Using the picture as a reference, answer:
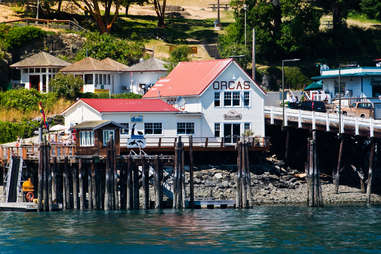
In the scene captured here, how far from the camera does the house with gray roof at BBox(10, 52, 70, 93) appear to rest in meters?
94.2

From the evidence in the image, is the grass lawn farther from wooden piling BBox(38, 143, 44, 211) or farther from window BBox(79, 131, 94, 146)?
wooden piling BBox(38, 143, 44, 211)

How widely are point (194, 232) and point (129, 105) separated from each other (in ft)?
85.3

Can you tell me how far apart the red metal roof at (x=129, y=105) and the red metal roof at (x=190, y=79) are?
111 inches

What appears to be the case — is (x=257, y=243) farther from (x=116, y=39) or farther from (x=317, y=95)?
(x=116, y=39)

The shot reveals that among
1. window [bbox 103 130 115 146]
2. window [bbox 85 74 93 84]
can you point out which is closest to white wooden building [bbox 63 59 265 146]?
window [bbox 103 130 115 146]

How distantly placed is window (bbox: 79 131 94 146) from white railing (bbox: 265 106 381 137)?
18.6m

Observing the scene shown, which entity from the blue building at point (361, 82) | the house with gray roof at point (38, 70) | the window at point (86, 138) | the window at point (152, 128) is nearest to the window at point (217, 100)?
the window at point (152, 128)

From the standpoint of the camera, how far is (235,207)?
6012cm

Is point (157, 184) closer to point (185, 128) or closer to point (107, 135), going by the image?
point (107, 135)

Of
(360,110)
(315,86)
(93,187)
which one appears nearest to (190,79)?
(360,110)

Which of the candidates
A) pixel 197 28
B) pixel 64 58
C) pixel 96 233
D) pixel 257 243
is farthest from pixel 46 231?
pixel 197 28

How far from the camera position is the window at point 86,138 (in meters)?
61.9

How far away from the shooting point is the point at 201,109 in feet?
247

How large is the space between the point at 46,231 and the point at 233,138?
27.5 m
